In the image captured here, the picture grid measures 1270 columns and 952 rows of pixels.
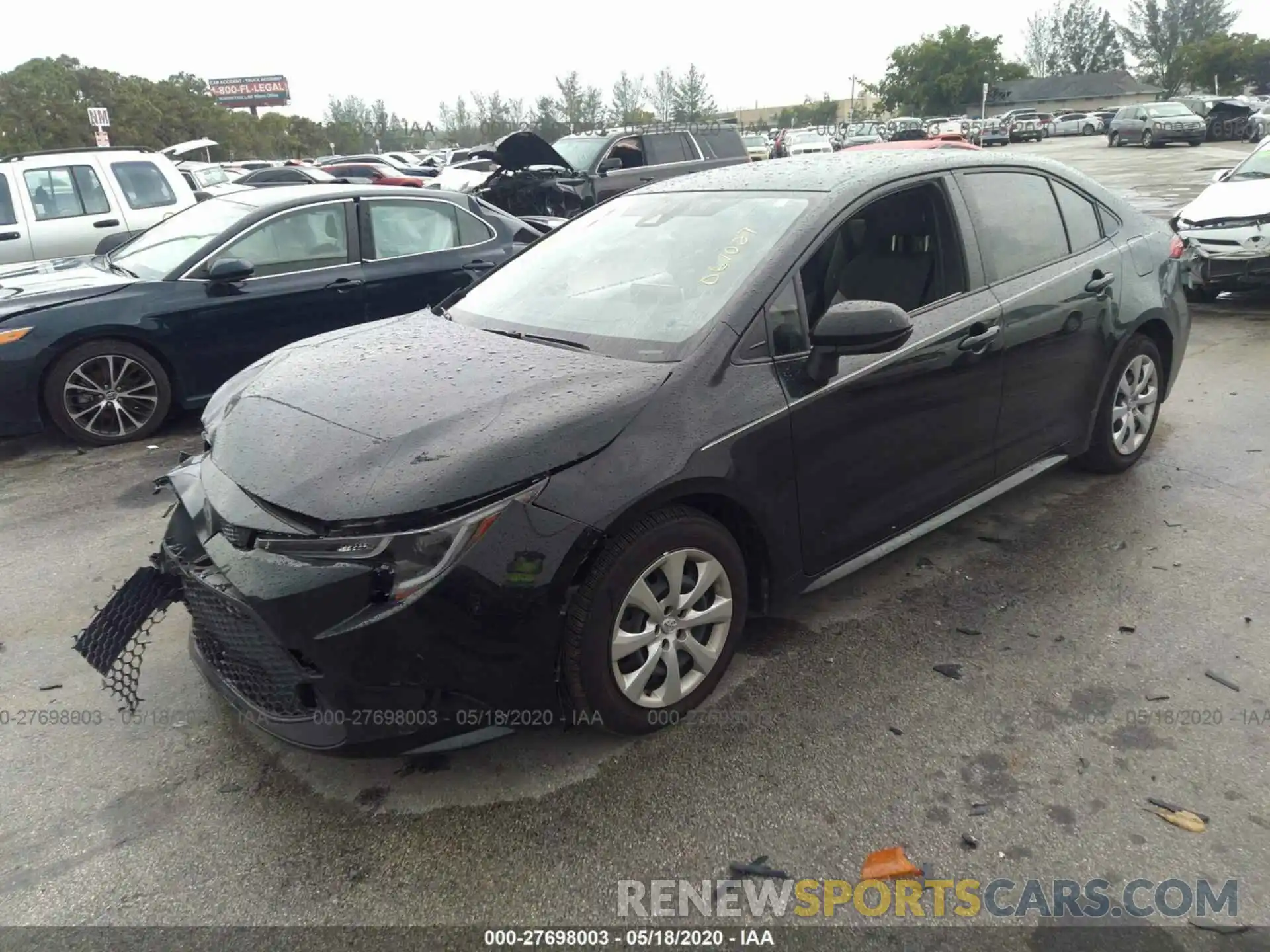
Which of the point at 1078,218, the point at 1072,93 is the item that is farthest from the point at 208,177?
the point at 1072,93

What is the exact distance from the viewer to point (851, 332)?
3.01 meters

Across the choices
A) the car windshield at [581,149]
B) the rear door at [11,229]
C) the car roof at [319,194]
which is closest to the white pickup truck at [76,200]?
the rear door at [11,229]

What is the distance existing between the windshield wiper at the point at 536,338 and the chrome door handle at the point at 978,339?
4.97ft

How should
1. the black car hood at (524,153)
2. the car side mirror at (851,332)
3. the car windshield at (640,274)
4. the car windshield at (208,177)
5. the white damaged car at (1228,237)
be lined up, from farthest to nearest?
the car windshield at (208,177), the black car hood at (524,153), the white damaged car at (1228,237), the car windshield at (640,274), the car side mirror at (851,332)

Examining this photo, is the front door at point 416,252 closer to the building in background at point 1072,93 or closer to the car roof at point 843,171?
the car roof at point 843,171

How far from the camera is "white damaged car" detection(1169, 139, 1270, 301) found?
8047 millimetres

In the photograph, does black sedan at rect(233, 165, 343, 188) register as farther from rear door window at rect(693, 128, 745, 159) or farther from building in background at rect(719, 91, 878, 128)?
building in background at rect(719, 91, 878, 128)

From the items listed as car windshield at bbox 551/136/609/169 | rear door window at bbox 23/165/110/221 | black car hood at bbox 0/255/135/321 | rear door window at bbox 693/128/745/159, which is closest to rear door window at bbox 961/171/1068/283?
black car hood at bbox 0/255/135/321

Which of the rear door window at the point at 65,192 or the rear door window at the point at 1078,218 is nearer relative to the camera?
the rear door window at the point at 1078,218

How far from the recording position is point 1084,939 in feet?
7.09

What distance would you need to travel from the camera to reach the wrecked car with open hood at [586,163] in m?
13.0

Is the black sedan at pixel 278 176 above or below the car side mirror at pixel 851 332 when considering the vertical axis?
above

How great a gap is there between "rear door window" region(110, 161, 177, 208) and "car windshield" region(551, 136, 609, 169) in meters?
5.50

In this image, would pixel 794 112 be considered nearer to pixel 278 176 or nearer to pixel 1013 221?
pixel 278 176
